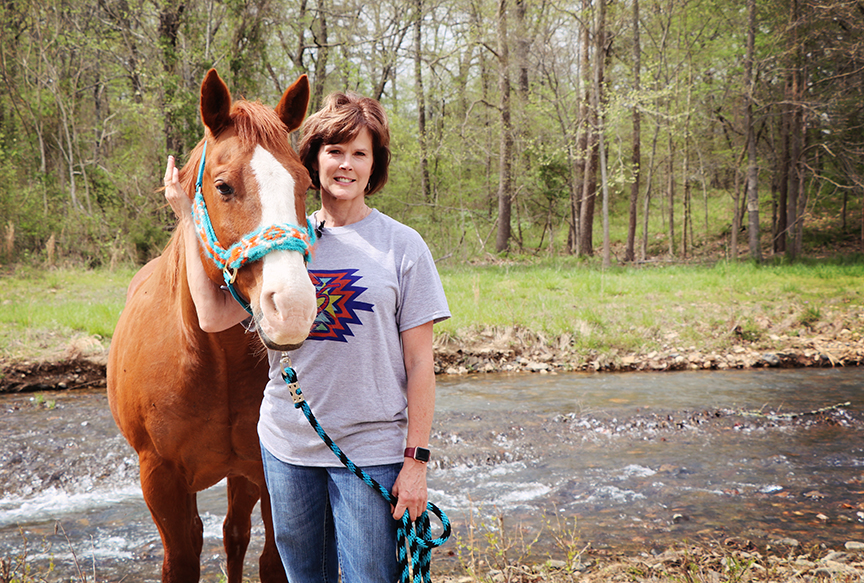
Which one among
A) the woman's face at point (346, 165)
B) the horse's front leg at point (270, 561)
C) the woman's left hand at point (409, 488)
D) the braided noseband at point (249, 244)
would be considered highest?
the woman's face at point (346, 165)

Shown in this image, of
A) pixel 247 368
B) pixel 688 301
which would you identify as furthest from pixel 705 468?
pixel 688 301

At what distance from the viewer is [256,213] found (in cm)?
149

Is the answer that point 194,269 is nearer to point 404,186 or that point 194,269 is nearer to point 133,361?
point 133,361

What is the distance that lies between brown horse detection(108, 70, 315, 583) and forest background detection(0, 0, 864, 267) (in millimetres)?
10112

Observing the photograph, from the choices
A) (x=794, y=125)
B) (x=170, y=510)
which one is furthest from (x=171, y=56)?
(x=794, y=125)

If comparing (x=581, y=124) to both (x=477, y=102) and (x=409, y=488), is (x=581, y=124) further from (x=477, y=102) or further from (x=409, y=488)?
(x=409, y=488)

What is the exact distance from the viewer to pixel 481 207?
23.0m

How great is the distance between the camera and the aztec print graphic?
158 cm

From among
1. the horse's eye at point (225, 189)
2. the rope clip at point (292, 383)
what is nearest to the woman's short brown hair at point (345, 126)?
the horse's eye at point (225, 189)

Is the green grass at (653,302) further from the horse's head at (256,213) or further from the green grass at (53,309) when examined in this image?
the horse's head at (256,213)

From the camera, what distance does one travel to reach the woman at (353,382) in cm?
153

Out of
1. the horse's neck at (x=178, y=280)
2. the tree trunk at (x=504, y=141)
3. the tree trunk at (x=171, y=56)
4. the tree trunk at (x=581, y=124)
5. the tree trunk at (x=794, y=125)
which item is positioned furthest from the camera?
the tree trunk at (x=504, y=141)

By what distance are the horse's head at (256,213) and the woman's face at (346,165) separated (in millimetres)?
72

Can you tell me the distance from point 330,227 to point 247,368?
752mm
